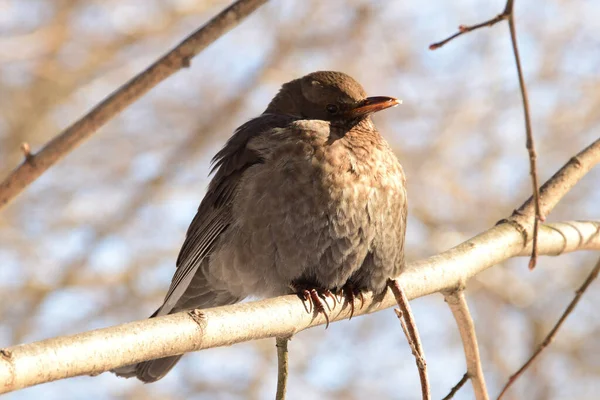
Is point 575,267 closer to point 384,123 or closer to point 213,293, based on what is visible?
point 384,123

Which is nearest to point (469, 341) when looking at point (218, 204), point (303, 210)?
point (303, 210)

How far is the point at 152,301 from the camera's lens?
364 inches

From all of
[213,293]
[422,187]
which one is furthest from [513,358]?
[213,293]

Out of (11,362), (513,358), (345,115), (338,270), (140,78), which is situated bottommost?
(11,362)

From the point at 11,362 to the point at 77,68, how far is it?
7541 mm

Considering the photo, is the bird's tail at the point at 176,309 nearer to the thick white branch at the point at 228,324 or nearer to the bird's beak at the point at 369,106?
the thick white branch at the point at 228,324

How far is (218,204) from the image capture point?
187 inches

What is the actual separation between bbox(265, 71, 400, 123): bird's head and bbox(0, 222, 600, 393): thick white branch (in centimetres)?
97

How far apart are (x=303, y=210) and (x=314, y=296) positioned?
19.6 inches

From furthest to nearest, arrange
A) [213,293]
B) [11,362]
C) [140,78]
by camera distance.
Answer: [213,293] < [140,78] < [11,362]

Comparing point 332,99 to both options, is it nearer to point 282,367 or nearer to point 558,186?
point 558,186

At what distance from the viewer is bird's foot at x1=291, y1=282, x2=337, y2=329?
373 cm

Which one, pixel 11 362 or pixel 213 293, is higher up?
pixel 213 293

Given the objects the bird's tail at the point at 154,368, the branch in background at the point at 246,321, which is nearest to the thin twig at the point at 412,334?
the branch in background at the point at 246,321
